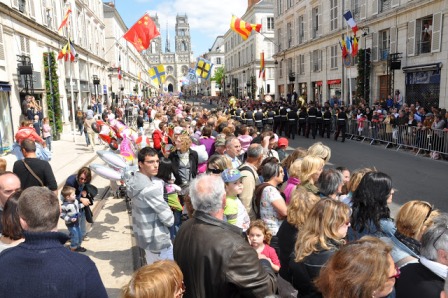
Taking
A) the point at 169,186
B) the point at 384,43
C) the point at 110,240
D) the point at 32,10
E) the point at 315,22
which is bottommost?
the point at 110,240

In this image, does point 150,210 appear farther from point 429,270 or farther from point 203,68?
point 203,68

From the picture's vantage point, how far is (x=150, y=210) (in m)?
3.98

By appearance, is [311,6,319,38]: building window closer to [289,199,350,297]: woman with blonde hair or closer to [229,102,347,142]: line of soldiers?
[229,102,347,142]: line of soldiers

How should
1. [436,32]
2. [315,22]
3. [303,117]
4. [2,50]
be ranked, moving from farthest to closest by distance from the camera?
[315,22]
[303,117]
[436,32]
[2,50]

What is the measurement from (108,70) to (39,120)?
1068 inches

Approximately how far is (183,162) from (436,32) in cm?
1657

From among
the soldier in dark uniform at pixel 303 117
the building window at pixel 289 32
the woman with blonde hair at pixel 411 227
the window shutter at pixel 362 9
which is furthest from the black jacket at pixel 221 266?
the building window at pixel 289 32

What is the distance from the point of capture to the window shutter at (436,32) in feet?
55.4

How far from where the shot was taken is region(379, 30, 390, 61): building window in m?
21.5

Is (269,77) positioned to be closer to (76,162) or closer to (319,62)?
(319,62)

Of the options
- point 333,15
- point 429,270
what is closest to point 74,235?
point 429,270

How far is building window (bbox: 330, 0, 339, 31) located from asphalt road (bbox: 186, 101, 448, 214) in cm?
1481

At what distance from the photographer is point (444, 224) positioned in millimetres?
2576

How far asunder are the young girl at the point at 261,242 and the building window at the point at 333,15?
2732 cm
